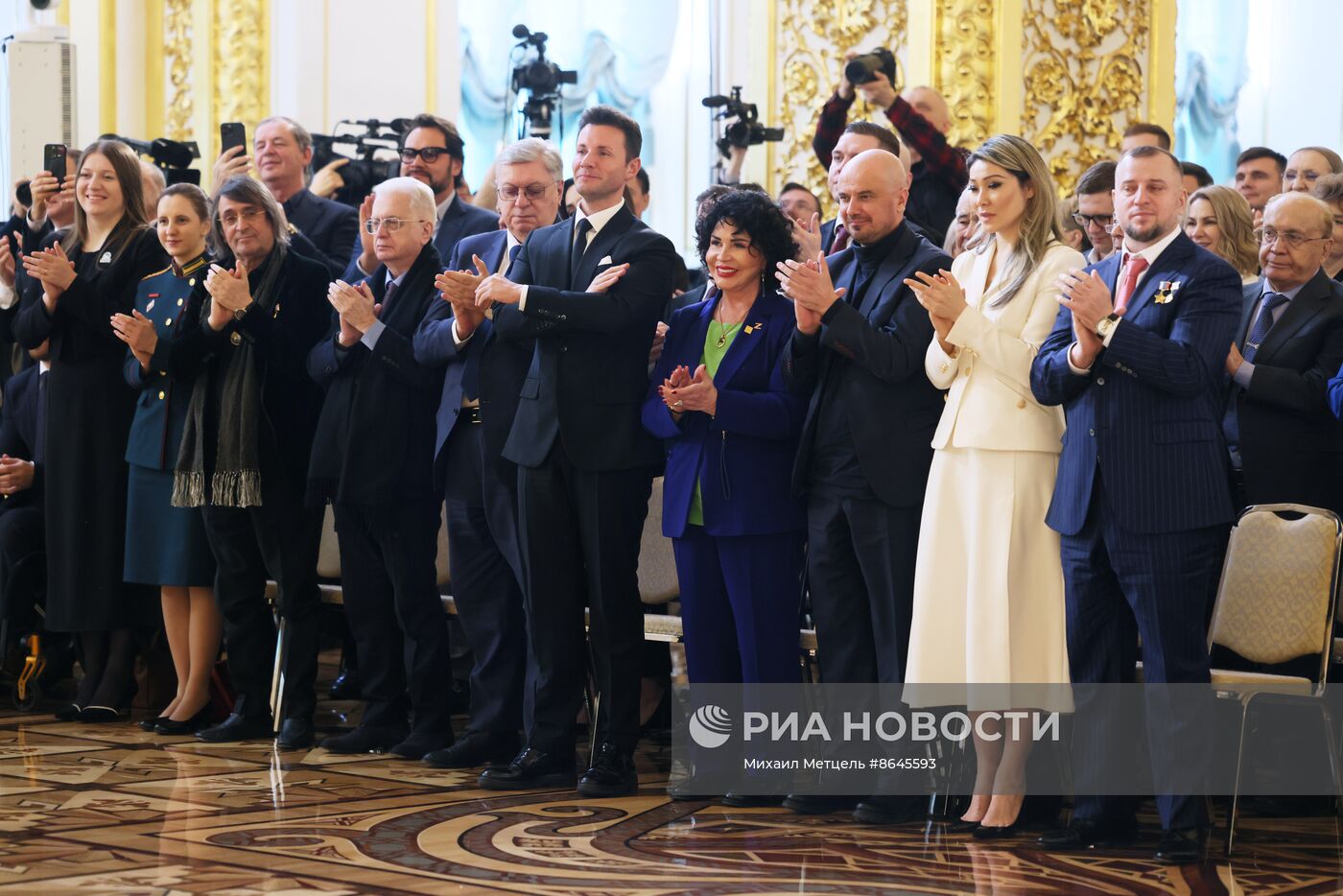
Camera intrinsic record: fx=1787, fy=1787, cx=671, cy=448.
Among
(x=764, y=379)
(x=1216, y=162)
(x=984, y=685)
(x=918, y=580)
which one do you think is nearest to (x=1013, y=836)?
(x=984, y=685)

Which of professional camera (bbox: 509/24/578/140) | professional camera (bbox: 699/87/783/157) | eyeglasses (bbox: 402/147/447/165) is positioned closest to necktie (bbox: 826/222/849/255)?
eyeglasses (bbox: 402/147/447/165)

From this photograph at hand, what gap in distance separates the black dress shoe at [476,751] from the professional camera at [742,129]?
9.77ft

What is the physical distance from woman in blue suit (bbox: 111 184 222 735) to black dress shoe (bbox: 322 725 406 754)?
593 millimetres

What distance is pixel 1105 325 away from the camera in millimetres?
3865

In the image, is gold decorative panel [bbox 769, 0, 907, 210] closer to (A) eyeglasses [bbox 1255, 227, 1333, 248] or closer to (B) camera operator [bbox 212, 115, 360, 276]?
(B) camera operator [bbox 212, 115, 360, 276]

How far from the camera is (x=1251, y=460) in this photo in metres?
4.73

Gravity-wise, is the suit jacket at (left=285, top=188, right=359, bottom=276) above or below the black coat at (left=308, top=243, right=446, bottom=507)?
above

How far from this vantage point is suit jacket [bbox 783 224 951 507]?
4270 millimetres

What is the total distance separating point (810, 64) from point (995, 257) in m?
3.73

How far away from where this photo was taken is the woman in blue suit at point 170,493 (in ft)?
18.2

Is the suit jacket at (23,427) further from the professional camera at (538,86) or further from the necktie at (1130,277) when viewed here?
the necktie at (1130,277)

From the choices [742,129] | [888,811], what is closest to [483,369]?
[888,811]

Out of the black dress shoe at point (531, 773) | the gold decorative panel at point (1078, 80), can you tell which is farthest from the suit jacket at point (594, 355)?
the gold decorative panel at point (1078, 80)

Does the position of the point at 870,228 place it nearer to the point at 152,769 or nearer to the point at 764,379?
the point at 764,379
